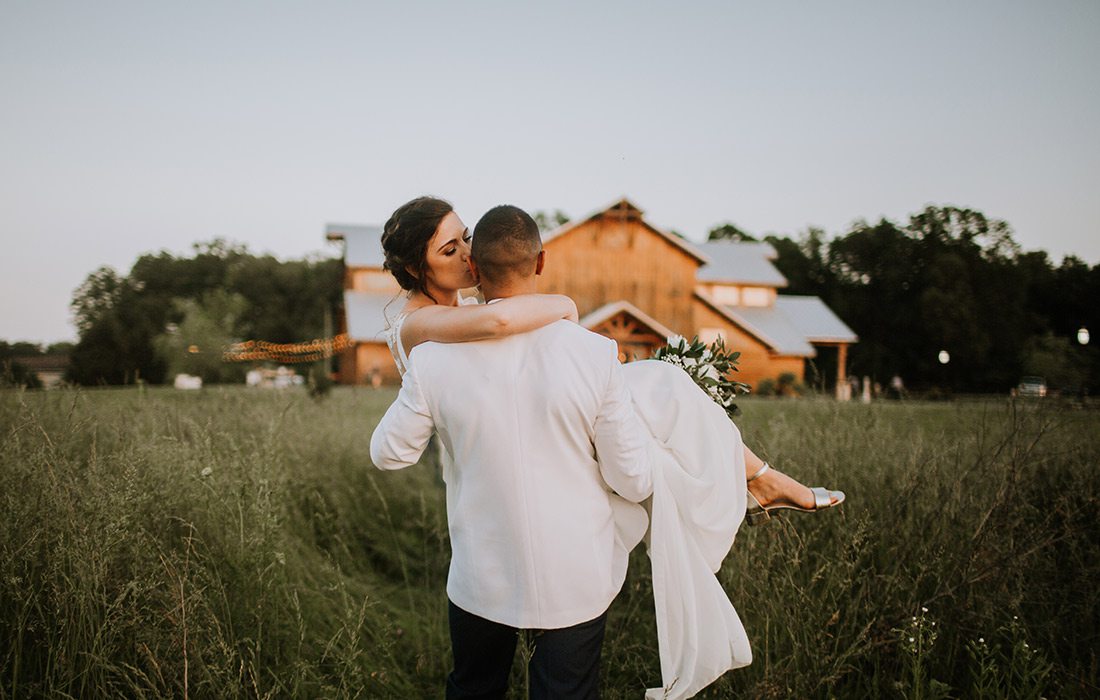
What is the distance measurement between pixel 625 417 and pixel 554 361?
276 mm

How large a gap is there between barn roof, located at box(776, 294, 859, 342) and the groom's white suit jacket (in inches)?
1291

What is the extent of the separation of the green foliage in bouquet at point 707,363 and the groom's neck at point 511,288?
0.88m

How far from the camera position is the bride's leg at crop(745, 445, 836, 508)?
2.71m

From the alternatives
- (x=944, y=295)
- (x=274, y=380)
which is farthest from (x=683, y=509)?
(x=944, y=295)

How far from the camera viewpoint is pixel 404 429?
1.99 m

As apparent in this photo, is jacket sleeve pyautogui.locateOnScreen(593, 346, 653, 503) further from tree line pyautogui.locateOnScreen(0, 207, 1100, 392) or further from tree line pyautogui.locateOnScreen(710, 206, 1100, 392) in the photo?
tree line pyautogui.locateOnScreen(710, 206, 1100, 392)

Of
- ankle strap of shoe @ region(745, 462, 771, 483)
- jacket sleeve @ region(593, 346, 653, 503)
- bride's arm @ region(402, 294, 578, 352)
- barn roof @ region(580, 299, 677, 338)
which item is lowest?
ankle strap of shoe @ region(745, 462, 771, 483)

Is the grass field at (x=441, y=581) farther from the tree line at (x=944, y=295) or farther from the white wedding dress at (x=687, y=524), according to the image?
the tree line at (x=944, y=295)

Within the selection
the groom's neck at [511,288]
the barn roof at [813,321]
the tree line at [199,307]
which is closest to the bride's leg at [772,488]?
the groom's neck at [511,288]

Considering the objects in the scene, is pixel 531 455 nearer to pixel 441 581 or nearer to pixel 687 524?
pixel 687 524

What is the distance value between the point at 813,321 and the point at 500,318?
115 feet

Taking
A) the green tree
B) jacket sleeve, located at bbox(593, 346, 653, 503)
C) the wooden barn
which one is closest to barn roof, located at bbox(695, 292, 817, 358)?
the wooden barn

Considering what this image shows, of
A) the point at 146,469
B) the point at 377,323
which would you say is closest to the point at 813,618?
the point at 146,469

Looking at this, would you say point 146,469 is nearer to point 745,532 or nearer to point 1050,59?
point 745,532
